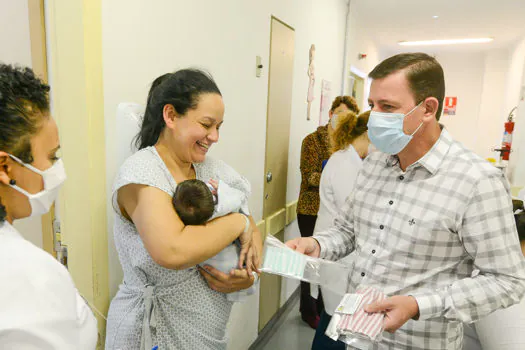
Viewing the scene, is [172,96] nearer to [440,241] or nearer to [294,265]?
[294,265]

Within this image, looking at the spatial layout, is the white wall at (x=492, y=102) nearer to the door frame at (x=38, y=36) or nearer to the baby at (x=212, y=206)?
A: the baby at (x=212, y=206)

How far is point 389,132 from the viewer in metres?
1.23

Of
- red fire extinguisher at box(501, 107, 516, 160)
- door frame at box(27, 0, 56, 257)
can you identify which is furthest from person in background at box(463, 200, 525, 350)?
A: red fire extinguisher at box(501, 107, 516, 160)

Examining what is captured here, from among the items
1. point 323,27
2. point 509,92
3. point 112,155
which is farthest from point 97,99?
point 509,92

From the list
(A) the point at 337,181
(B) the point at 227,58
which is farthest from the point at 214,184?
(A) the point at 337,181

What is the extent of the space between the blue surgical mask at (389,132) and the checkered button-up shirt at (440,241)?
87 millimetres

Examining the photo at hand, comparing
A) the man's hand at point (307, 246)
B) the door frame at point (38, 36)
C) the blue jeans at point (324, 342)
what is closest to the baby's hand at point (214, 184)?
the man's hand at point (307, 246)

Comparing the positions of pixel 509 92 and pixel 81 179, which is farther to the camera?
pixel 509 92

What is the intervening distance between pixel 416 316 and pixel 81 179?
121 centimetres

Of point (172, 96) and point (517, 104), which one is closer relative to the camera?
point (172, 96)

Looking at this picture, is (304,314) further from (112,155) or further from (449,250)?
(112,155)

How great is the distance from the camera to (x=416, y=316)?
106cm

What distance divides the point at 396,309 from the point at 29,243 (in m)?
0.99

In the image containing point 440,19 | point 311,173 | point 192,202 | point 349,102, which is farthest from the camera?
point 440,19
